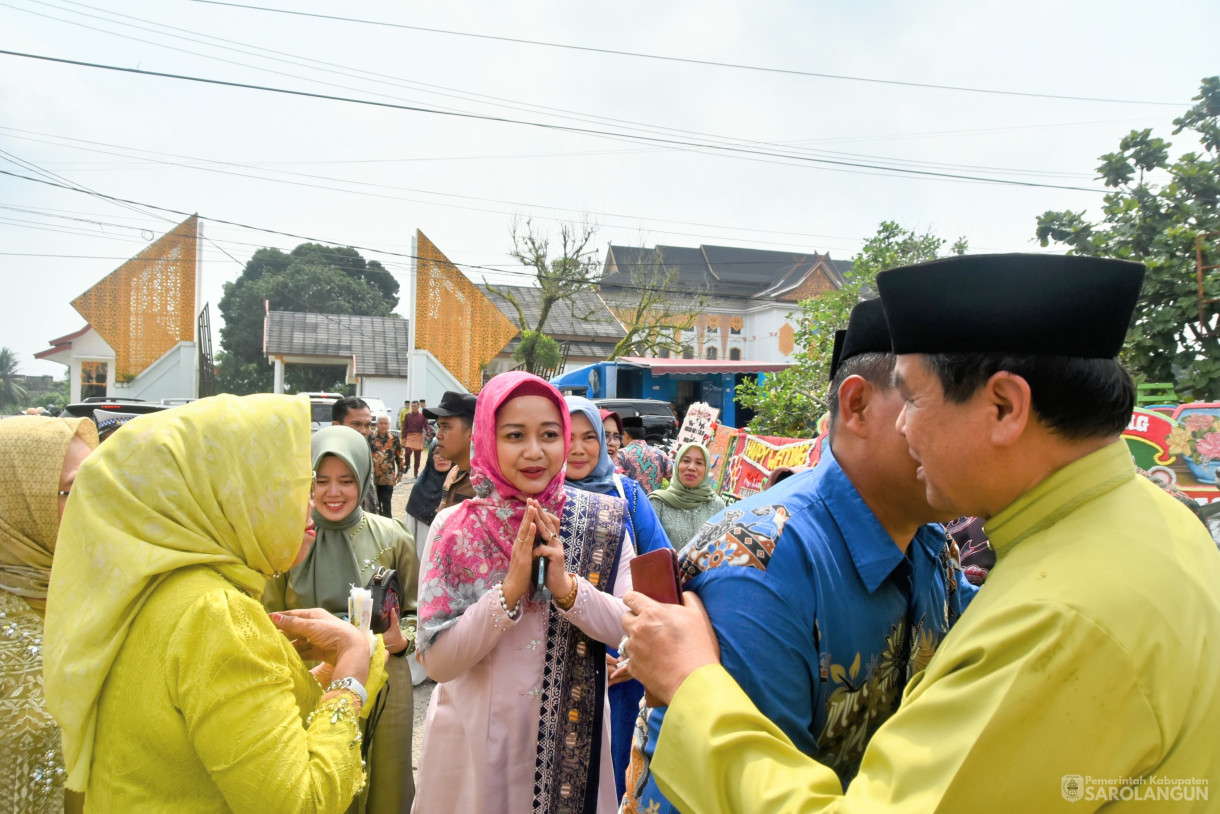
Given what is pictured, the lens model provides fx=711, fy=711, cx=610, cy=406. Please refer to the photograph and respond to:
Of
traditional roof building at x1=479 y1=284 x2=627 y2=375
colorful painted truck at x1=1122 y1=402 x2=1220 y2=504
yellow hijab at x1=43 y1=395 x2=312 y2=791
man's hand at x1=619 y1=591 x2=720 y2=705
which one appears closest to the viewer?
man's hand at x1=619 y1=591 x2=720 y2=705

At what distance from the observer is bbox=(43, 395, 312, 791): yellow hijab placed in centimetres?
151

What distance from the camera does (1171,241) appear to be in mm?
8367

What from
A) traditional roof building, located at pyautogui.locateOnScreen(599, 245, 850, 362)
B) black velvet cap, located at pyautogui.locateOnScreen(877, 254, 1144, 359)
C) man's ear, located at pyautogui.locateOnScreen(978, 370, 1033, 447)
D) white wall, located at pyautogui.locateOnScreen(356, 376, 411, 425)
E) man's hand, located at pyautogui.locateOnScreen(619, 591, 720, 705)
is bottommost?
man's hand, located at pyautogui.locateOnScreen(619, 591, 720, 705)

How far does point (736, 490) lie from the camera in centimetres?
903

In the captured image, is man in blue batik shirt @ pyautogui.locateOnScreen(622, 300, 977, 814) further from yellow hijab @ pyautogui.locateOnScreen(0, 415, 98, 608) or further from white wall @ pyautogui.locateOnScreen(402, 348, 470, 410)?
white wall @ pyautogui.locateOnScreen(402, 348, 470, 410)

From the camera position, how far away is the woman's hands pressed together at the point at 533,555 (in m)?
2.13

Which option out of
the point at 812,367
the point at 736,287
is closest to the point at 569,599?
the point at 812,367

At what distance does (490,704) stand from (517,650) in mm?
178

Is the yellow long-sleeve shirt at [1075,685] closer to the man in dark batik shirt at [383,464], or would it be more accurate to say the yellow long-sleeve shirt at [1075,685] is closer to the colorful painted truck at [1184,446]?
the colorful painted truck at [1184,446]

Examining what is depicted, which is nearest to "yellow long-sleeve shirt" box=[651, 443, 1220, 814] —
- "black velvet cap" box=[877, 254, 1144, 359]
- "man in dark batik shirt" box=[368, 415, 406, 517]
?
"black velvet cap" box=[877, 254, 1144, 359]

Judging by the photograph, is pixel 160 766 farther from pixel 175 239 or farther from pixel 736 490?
pixel 175 239

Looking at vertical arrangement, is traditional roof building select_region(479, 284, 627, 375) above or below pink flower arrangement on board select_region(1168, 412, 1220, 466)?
above

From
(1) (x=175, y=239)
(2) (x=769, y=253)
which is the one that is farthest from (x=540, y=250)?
(2) (x=769, y=253)

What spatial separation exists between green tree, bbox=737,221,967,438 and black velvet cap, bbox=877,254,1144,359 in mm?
9417
